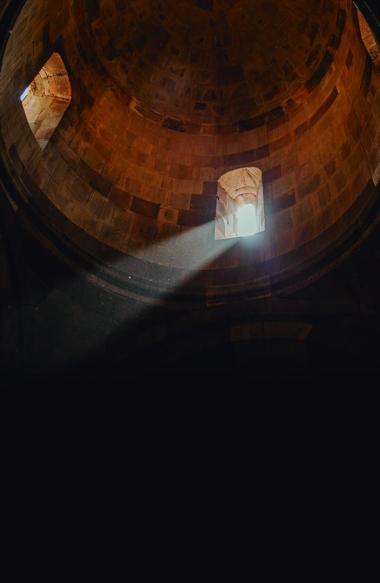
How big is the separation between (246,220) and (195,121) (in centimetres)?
213

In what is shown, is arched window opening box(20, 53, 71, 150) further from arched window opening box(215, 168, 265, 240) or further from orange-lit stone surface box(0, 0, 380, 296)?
arched window opening box(215, 168, 265, 240)

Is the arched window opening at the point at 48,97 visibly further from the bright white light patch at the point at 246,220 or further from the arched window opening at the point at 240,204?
the bright white light patch at the point at 246,220

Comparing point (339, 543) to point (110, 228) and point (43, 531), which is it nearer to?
point (43, 531)

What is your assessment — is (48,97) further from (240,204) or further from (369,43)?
(369,43)

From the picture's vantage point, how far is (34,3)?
6.76 metres

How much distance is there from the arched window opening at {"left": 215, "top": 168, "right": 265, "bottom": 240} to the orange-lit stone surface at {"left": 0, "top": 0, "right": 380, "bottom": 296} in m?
0.16

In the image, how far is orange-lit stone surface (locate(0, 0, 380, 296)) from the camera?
738cm

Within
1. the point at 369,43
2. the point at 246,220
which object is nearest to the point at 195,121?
the point at 246,220

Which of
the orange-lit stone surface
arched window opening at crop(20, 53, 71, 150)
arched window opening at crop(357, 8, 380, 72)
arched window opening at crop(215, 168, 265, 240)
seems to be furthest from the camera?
arched window opening at crop(215, 168, 265, 240)

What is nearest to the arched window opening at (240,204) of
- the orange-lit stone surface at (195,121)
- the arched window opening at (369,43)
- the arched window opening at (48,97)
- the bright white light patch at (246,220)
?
the bright white light patch at (246,220)

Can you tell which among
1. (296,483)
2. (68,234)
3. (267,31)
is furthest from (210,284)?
(267,31)

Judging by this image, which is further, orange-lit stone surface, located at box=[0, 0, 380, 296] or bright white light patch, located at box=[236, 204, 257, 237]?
bright white light patch, located at box=[236, 204, 257, 237]

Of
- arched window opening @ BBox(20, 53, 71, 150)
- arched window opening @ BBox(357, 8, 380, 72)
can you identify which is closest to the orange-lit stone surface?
arched window opening @ BBox(20, 53, 71, 150)

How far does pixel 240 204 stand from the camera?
30.6ft
